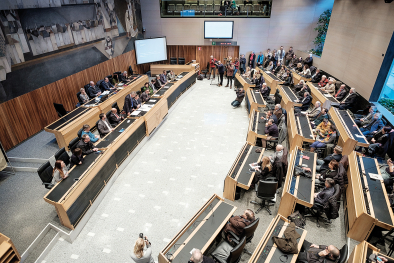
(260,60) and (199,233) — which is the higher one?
(260,60)

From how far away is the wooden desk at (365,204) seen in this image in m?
3.93

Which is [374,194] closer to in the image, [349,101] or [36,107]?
[349,101]

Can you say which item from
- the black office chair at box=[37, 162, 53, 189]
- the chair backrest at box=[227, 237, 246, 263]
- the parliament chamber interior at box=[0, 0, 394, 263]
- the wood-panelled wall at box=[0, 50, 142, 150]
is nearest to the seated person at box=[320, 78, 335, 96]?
the parliament chamber interior at box=[0, 0, 394, 263]

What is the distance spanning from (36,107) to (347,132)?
31.3ft

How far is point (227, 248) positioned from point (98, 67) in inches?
384

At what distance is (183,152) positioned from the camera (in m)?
7.03

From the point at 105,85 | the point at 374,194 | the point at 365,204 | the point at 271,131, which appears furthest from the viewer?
the point at 105,85

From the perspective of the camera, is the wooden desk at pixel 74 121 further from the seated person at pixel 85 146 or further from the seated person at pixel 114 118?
the seated person at pixel 85 146

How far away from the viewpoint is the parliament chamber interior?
159 inches

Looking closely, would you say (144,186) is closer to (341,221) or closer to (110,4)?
(341,221)

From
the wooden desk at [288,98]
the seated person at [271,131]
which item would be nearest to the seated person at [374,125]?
the wooden desk at [288,98]

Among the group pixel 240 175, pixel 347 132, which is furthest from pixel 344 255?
pixel 347 132

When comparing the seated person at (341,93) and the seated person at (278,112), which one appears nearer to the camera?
the seated person at (278,112)

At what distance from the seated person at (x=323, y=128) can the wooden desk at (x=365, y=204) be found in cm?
175
